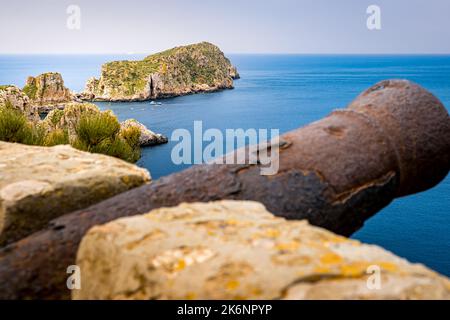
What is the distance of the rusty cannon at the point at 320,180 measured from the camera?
313 centimetres

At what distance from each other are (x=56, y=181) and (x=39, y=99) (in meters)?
112

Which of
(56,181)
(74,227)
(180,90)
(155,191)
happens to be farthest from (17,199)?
(180,90)

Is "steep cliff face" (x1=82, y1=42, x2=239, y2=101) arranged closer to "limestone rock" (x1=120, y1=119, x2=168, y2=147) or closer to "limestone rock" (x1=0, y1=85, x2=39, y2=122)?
"limestone rock" (x1=120, y1=119, x2=168, y2=147)

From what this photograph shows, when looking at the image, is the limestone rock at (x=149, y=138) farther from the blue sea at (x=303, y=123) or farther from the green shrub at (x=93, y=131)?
the green shrub at (x=93, y=131)

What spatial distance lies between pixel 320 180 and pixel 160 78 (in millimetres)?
126300

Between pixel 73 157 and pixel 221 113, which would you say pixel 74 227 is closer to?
pixel 73 157

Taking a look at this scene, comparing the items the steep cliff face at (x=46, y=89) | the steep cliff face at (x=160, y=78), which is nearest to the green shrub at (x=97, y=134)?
the steep cliff face at (x=46, y=89)

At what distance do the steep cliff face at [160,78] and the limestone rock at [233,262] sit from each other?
11719 centimetres

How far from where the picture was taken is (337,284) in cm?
227

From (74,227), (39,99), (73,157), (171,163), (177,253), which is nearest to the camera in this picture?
(177,253)

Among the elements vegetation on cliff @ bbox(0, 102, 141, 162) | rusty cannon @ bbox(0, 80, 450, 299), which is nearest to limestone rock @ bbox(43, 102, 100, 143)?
vegetation on cliff @ bbox(0, 102, 141, 162)

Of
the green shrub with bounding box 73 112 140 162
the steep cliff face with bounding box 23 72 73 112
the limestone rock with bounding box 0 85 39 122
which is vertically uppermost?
the steep cliff face with bounding box 23 72 73 112

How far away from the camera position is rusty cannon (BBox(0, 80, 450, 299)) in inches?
123

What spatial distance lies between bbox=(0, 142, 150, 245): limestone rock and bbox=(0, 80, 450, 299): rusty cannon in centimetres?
54
